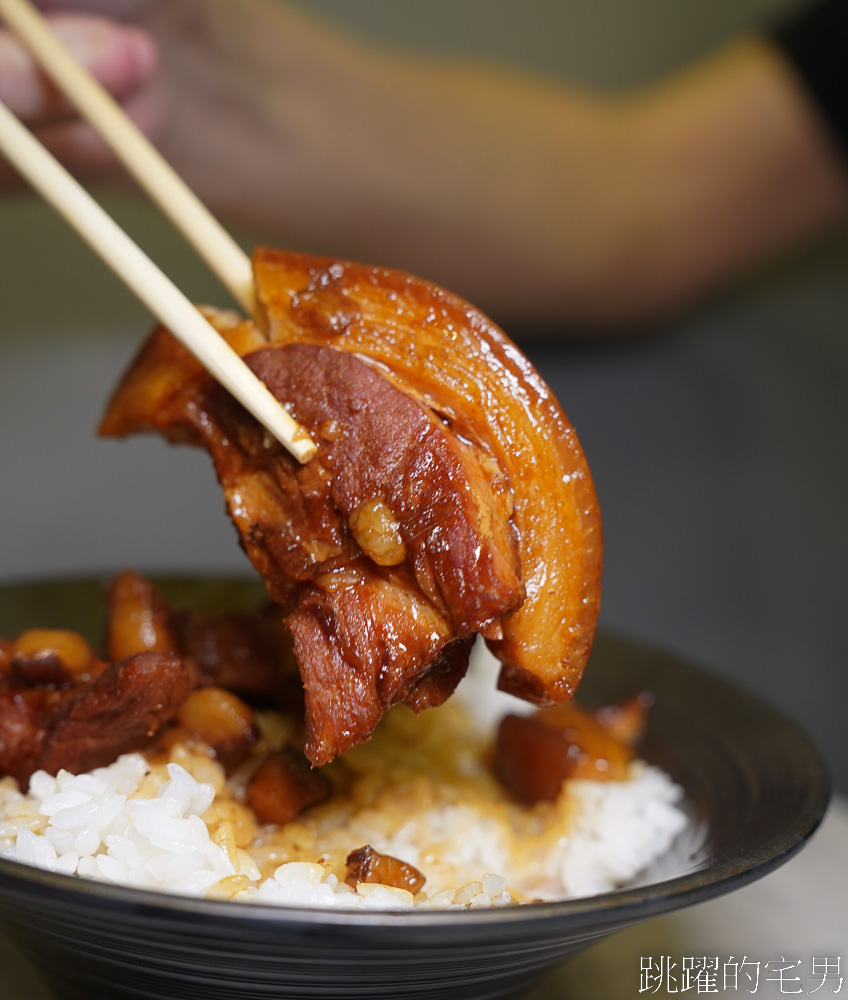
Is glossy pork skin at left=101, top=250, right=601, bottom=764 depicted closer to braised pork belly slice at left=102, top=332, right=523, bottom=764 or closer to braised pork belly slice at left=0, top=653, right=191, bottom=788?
braised pork belly slice at left=102, top=332, right=523, bottom=764

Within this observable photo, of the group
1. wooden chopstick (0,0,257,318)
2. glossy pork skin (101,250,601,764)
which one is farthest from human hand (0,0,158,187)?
glossy pork skin (101,250,601,764)

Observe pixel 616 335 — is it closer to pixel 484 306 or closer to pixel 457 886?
pixel 484 306

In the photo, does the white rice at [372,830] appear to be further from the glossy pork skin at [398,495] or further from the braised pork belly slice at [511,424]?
the braised pork belly slice at [511,424]

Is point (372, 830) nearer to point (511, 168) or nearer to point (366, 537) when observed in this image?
point (366, 537)

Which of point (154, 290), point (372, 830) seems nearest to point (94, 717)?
point (372, 830)

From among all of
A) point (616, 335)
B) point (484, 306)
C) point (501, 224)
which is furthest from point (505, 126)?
point (616, 335)

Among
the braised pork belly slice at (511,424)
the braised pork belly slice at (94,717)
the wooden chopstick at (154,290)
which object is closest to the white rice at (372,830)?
the braised pork belly slice at (94,717)
